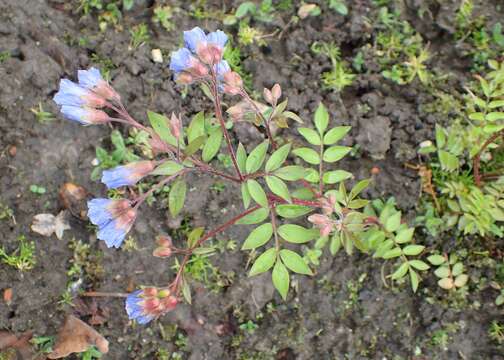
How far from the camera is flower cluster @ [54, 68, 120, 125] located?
6.66 feet

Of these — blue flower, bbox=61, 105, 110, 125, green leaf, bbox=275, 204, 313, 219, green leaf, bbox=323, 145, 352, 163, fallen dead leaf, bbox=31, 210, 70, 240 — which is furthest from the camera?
fallen dead leaf, bbox=31, 210, 70, 240

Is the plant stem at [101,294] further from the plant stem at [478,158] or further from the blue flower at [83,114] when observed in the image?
the plant stem at [478,158]

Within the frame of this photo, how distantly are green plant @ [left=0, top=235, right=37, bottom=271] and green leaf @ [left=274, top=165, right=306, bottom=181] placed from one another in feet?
4.26

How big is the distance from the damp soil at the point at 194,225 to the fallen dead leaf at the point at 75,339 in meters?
0.04

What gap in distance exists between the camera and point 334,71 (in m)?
3.11

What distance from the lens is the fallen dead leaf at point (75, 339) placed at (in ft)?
8.67

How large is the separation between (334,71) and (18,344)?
202 cm

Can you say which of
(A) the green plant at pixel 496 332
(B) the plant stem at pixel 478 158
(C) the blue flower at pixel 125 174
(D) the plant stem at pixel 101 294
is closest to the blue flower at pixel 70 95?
(C) the blue flower at pixel 125 174

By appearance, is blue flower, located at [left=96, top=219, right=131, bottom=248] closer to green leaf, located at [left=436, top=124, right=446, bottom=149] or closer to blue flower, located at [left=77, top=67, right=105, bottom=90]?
blue flower, located at [left=77, top=67, right=105, bottom=90]

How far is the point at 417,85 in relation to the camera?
3129mm

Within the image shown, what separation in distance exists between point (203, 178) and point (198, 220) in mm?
205

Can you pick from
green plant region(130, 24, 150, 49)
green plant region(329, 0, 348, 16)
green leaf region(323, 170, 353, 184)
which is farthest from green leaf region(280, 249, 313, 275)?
green plant region(329, 0, 348, 16)

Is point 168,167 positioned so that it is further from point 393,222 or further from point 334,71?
point 334,71

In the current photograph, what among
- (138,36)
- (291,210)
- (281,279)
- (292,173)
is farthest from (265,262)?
(138,36)
